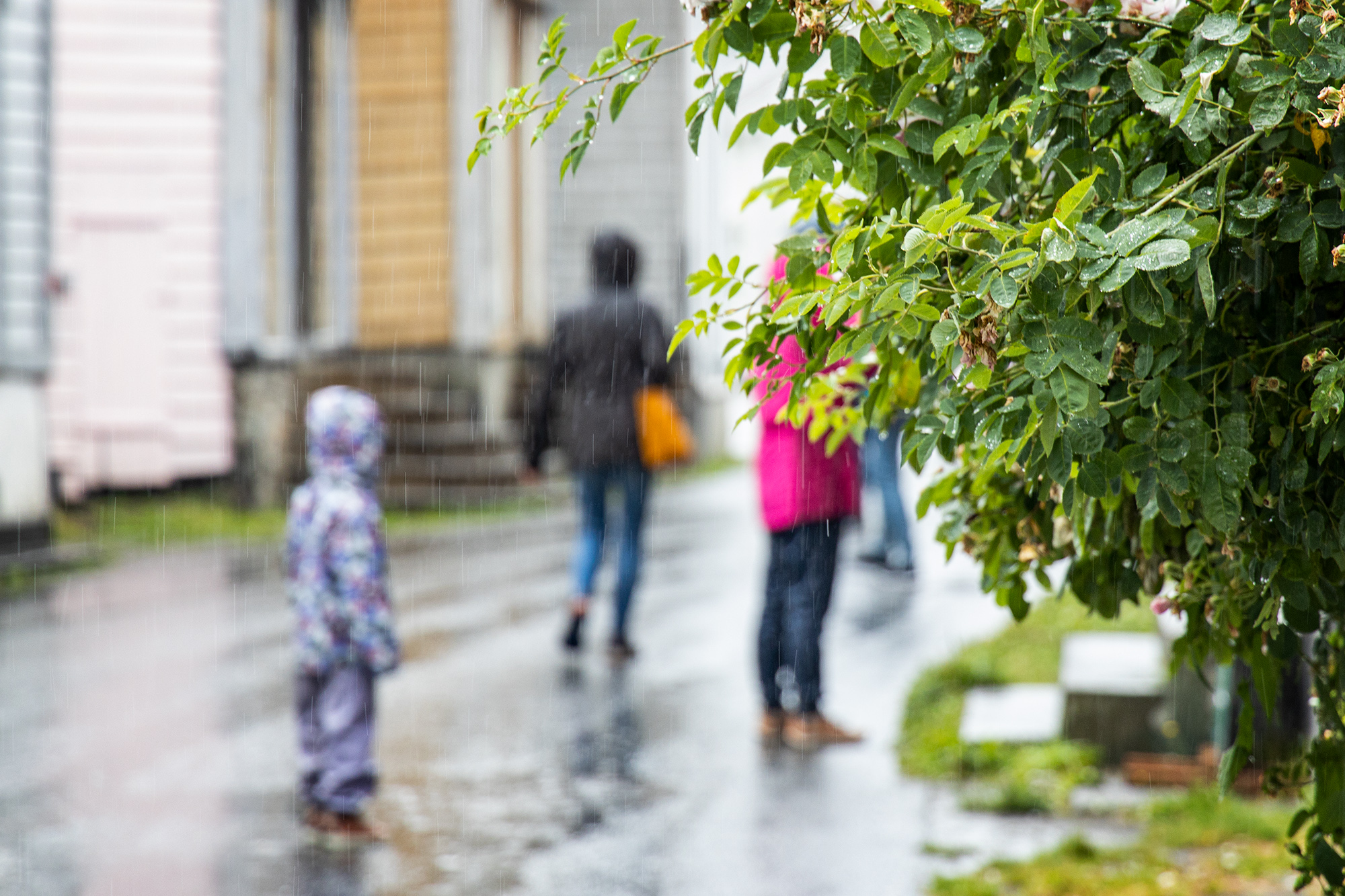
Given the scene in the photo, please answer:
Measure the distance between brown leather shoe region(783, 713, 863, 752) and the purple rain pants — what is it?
1734mm

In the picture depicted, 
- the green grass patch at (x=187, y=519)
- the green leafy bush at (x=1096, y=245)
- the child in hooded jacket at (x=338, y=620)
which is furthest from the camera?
the green grass patch at (x=187, y=519)

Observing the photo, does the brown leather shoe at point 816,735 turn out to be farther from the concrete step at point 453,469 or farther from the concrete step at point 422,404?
the concrete step at point 422,404

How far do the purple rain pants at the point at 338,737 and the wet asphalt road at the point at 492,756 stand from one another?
0.57ft

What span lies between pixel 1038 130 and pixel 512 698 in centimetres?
519

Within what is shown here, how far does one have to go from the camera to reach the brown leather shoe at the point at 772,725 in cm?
610

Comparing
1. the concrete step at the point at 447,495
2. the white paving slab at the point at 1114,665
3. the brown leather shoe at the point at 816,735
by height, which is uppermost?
the white paving slab at the point at 1114,665

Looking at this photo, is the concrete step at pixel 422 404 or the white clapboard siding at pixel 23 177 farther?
the concrete step at pixel 422 404

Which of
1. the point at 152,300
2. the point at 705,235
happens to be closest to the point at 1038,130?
the point at 152,300

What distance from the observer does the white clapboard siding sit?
37.1ft

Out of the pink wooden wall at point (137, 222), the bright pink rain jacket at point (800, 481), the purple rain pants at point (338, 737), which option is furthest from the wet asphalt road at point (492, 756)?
the pink wooden wall at point (137, 222)

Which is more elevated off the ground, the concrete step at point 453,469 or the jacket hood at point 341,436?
the jacket hood at point 341,436

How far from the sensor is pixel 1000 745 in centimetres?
566

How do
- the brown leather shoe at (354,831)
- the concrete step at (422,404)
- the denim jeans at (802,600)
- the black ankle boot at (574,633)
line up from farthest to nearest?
the concrete step at (422,404) → the black ankle boot at (574,633) → the denim jeans at (802,600) → the brown leather shoe at (354,831)

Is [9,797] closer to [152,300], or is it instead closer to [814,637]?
[814,637]
